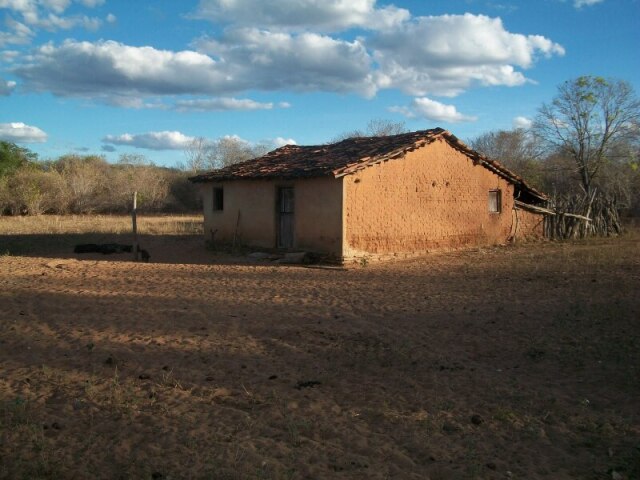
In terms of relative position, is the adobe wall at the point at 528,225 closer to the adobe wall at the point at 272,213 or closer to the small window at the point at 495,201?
the small window at the point at 495,201

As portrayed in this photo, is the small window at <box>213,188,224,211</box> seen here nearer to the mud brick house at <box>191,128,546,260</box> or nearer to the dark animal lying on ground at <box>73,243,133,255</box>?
the mud brick house at <box>191,128,546,260</box>

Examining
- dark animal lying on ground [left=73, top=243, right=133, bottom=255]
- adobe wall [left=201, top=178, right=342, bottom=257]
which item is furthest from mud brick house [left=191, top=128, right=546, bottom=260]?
dark animal lying on ground [left=73, top=243, right=133, bottom=255]

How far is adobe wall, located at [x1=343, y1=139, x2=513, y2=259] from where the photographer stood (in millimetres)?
15766

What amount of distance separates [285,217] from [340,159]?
2.50 m

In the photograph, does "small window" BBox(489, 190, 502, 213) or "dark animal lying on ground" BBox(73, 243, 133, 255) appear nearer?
"dark animal lying on ground" BBox(73, 243, 133, 255)

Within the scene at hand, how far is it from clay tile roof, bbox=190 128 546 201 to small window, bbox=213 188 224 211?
677mm

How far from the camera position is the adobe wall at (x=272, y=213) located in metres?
15.6

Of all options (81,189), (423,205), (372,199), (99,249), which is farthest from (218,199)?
(81,189)

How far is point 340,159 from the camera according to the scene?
54.6 feet

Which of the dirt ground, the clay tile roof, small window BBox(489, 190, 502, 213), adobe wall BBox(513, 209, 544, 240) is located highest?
the clay tile roof

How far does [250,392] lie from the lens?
589 cm

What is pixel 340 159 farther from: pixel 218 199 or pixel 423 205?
pixel 218 199

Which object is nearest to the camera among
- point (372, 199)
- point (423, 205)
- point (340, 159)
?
point (372, 199)

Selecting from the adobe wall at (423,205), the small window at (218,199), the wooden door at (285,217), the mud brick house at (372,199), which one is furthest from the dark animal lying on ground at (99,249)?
the adobe wall at (423,205)
